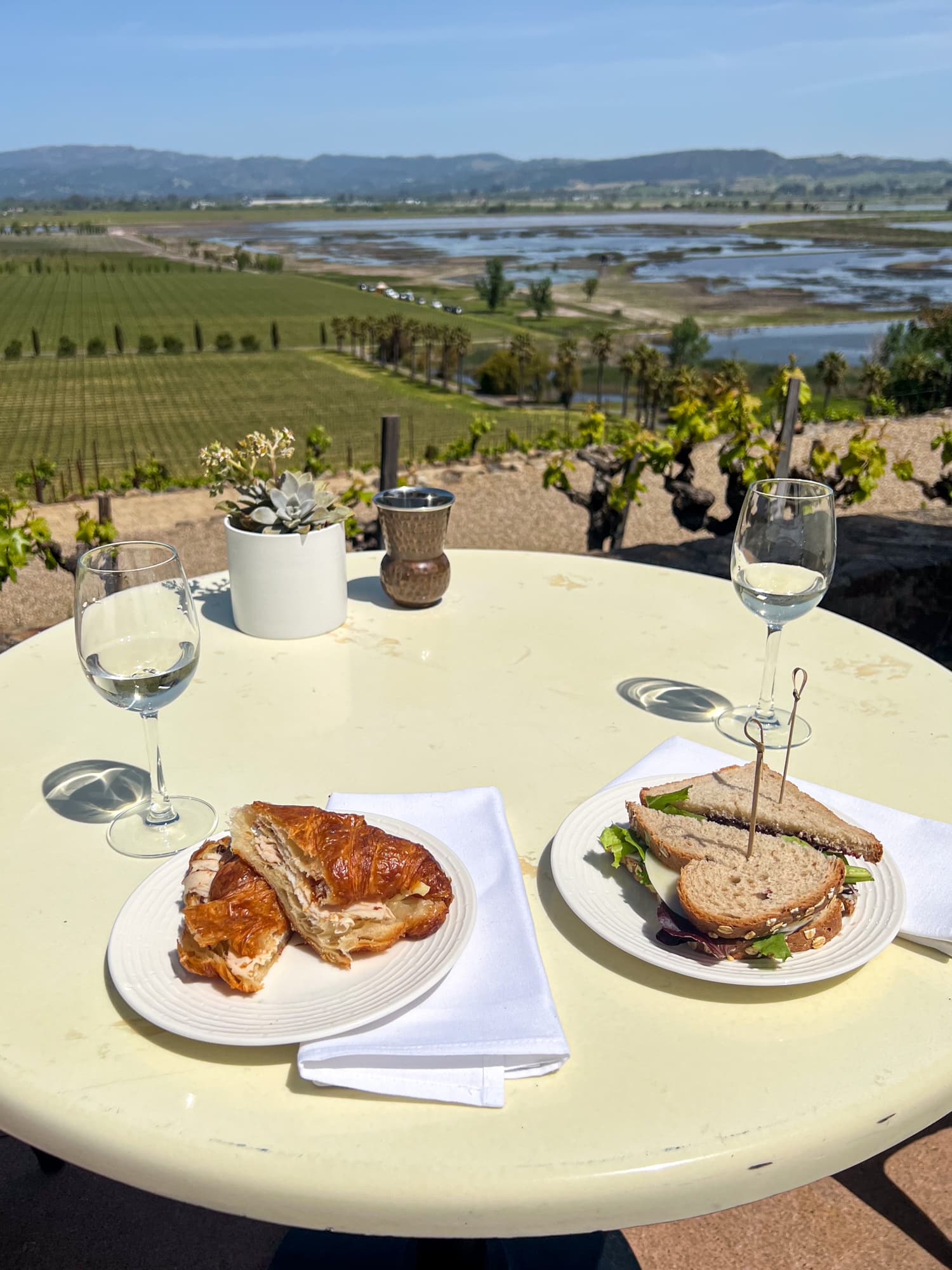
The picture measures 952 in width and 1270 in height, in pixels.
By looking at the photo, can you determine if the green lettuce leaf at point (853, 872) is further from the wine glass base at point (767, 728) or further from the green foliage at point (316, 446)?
the green foliage at point (316, 446)

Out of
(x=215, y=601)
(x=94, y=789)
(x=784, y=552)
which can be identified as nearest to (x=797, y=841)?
(x=784, y=552)

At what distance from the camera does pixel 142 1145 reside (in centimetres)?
98

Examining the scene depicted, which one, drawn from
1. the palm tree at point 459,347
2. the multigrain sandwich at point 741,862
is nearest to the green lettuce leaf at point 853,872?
the multigrain sandwich at point 741,862

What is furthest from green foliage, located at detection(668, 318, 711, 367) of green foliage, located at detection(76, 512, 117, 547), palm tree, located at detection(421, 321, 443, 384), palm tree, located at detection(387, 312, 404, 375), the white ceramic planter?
the white ceramic planter

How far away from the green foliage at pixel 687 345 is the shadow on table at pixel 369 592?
201ft

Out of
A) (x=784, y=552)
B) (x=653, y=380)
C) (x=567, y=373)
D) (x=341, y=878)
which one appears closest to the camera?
(x=341, y=878)

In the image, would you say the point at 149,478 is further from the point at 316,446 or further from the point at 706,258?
the point at 706,258

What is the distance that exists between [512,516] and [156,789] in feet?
38.4

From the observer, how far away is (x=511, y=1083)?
106 cm

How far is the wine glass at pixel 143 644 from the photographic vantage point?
1.41 m

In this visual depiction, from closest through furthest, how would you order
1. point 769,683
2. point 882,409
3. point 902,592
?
point 769,683, point 902,592, point 882,409

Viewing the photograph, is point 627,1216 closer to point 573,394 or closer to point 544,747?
point 544,747

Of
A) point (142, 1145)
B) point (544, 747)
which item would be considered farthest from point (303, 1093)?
point (544, 747)

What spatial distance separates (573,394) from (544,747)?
199 ft
